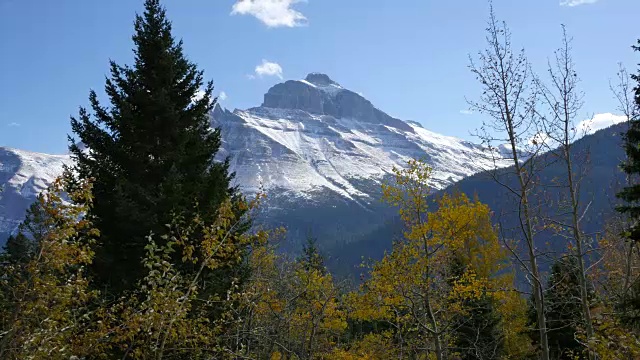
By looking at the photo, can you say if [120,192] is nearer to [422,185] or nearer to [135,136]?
[135,136]

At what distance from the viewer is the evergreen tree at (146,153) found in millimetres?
11969

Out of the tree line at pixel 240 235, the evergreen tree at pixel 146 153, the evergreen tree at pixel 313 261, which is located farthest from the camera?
the evergreen tree at pixel 313 261

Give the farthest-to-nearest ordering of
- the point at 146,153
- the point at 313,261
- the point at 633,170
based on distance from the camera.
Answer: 1. the point at 313,261
2. the point at 146,153
3. the point at 633,170

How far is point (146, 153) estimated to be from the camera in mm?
13531

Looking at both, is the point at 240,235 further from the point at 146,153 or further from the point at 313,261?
the point at 313,261

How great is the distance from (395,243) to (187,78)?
332 inches

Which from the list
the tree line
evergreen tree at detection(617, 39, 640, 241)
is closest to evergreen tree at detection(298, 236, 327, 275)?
the tree line

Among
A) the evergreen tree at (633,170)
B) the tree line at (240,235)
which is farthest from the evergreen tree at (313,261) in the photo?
the evergreen tree at (633,170)

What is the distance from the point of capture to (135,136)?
13602 mm

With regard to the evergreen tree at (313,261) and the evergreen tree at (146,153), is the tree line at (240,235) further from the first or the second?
the evergreen tree at (313,261)

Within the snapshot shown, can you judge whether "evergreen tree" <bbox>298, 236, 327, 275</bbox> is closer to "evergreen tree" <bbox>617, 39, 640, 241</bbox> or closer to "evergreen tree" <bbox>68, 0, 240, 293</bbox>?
"evergreen tree" <bbox>68, 0, 240, 293</bbox>

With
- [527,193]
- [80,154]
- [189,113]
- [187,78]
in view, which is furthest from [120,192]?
[527,193]

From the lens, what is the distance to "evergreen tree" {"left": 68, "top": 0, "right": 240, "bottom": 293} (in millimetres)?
11969

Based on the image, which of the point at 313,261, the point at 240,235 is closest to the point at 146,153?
the point at 240,235
